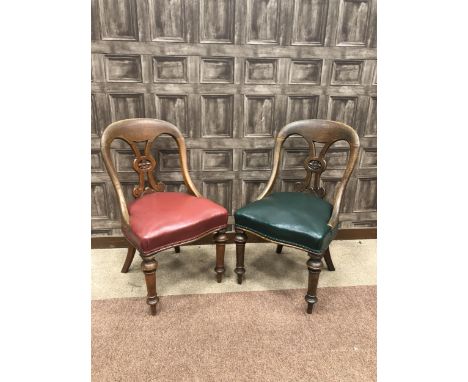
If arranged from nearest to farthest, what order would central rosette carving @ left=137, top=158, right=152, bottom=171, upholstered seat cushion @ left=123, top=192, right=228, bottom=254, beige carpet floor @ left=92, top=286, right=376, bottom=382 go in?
beige carpet floor @ left=92, top=286, right=376, bottom=382 → upholstered seat cushion @ left=123, top=192, right=228, bottom=254 → central rosette carving @ left=137, top=158, right=152, bottom=171

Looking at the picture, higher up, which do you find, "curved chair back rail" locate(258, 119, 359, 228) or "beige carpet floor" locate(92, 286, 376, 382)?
"curved chair back rail" locate(258, 119, 359, 228)

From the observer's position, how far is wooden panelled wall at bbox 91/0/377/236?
200 centimetres

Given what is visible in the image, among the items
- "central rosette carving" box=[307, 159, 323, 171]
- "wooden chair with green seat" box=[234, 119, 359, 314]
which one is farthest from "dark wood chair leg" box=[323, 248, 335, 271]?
"central rosette carving" box=[307, 159, 323, 171]

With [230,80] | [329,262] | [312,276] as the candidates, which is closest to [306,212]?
[312,276]

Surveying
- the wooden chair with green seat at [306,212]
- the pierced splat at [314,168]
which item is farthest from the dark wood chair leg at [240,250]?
the pierced splat at [314,168]

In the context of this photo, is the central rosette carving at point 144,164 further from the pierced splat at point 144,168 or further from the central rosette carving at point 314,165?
the central rosette carving at point 314,165

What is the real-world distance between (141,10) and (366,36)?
1.37m

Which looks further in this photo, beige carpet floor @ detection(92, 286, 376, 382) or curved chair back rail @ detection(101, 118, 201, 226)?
curved chair back rail @ detection(101, 118, 201, 226)

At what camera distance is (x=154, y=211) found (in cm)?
183

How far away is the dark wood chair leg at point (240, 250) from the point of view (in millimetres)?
2000

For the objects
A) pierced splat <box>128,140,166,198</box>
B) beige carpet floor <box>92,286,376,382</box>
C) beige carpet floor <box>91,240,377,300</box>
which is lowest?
beige carpet floor <box>92,286,376,382</box>

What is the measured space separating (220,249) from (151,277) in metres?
0.44

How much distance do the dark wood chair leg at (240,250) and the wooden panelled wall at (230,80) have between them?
1.57 feet

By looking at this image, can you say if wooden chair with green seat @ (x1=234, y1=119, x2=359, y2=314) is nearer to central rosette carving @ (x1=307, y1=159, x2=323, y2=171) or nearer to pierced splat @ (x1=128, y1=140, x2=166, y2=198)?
central rosette carving @ (x1=307, y1=159, x2=323, y2=171)
